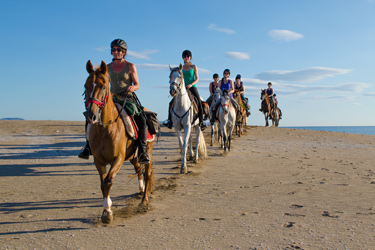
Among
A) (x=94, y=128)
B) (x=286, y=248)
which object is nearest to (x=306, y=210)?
(x=286, y=248)

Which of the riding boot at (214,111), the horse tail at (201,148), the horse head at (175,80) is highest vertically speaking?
the horse head at (175,80)

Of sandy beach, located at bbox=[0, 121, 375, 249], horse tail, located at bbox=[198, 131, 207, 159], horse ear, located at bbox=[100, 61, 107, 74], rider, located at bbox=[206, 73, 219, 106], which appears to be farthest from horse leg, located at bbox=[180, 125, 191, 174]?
rider, located at bbox=[206, 73, 219, 106]

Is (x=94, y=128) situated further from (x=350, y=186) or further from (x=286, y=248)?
(x=350, y=186)

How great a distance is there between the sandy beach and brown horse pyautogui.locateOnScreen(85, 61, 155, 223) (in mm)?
675

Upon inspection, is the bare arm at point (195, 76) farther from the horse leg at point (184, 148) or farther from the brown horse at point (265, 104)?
the brown horse at point (265, 104)

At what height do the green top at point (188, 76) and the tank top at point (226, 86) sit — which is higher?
the tank top at point (226, 86)

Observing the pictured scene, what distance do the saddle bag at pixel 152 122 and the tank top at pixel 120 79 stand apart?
2.57 ft

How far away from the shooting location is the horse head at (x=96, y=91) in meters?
4.26

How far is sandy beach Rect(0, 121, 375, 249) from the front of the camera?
4121 millimetres

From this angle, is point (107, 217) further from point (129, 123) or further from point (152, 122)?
point (152, 122)

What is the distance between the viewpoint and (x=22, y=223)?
16.0 feet

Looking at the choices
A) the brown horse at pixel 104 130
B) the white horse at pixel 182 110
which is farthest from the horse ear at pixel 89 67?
the white horse at pixel 182 110

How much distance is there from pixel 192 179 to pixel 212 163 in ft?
9.27

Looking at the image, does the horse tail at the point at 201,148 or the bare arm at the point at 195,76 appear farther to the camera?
the horse tail at the point at 201,148
